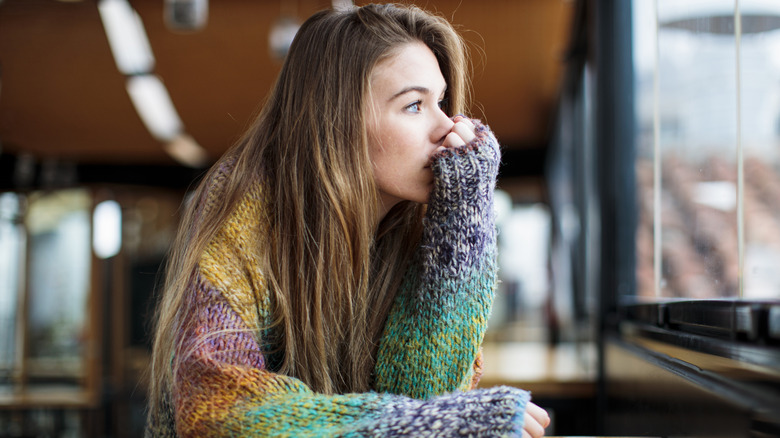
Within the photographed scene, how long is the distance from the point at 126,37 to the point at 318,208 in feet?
19.3

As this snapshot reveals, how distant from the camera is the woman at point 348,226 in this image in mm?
1167

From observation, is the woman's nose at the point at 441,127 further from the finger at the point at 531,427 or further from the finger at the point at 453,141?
the finger at the point at 531,427

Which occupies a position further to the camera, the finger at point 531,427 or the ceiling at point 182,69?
the ceiling at point 182,69

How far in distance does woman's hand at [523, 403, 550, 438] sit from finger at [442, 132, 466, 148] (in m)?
0.44

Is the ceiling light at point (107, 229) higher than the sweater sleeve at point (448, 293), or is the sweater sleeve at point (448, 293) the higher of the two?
the ceiling light at point (107, 229)

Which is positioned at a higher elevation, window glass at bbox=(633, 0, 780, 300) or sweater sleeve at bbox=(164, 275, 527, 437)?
window glass at bbox=(633, 0, 780, 300)

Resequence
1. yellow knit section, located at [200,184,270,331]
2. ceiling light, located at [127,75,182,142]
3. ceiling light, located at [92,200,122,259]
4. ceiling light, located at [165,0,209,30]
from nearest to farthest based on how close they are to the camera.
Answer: yellow knit section, located at [200,184,270,331] < ceiling light, located at [165,0,209,30] < ceiling light, located at [127,75,182,142] < ceiling light, located at [92,200,122,259]

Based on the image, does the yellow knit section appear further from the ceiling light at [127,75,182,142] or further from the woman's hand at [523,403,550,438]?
the ceiling light at [127,75,182,142]

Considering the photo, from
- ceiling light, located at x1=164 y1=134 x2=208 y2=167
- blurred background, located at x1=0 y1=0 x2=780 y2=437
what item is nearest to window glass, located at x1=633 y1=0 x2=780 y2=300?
blurred background, located at x1=0 y1=0 x2=780 y2=437

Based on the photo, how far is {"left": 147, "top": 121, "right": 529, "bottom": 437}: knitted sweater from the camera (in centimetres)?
94

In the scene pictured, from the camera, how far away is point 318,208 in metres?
1.24

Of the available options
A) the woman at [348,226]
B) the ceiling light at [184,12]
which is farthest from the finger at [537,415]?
the ceiling light at [184,12]

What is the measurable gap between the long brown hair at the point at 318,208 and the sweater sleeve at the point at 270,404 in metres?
0.13

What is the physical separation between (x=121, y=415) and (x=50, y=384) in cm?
73
